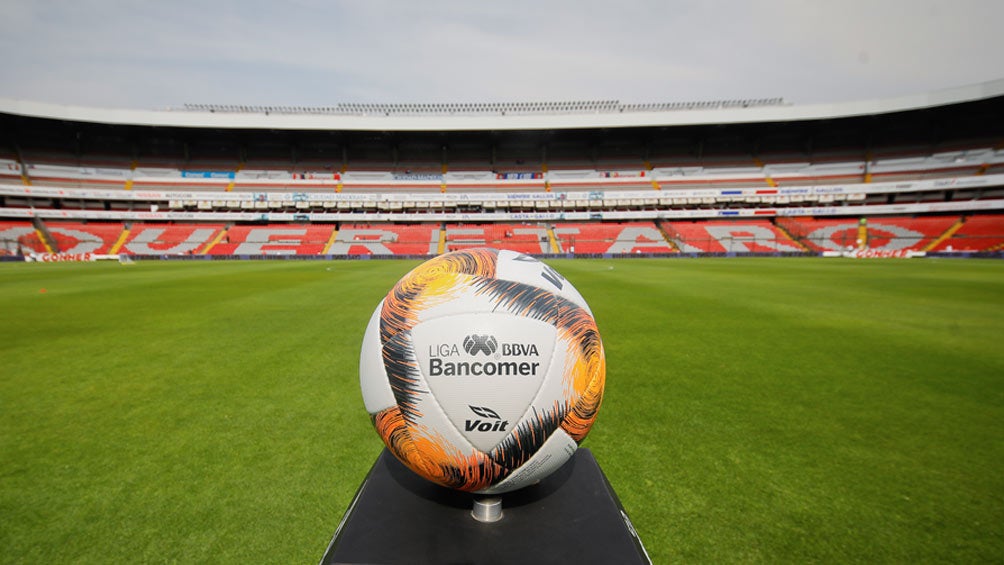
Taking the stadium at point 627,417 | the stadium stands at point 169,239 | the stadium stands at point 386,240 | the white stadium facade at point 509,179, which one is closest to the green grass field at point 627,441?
the stadium at point 627,417

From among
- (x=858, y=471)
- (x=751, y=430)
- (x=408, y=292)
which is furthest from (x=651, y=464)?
(x=408, y=292)

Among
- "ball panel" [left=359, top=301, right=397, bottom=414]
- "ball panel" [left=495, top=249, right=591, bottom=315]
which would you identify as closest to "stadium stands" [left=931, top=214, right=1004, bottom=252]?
"ball panel" [left=495, top=249, right=591, bottom=315]

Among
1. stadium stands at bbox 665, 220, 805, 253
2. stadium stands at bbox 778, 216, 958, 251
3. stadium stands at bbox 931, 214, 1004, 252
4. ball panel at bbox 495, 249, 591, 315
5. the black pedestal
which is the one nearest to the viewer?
the black pedestal

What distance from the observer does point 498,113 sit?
47.2m

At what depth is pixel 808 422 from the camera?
3607 millimetres

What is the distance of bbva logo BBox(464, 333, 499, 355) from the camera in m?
1.88

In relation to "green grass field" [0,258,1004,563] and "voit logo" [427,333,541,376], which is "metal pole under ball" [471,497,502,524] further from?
"green grass field" [0,258,1004,563]

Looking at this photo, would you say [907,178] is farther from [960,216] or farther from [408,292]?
[408,292]

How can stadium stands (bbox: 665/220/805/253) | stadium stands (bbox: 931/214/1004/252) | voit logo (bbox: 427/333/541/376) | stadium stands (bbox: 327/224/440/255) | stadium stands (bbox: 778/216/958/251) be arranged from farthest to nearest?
stadium stands (bbox: 327/224/440/255) < stadium stands (bbox: 665/220/805/253) < stadium stands (bbox: 778/216/958/251) < stadium stands (bbox: 931/214/1004/252) < voit logo (bbox: 427/333/541/376)

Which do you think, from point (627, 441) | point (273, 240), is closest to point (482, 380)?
point (627, 441)

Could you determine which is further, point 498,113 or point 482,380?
point 498,113

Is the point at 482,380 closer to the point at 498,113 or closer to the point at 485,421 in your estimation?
the point at 485,421

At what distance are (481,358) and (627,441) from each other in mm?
1988

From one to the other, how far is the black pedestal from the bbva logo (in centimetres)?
81
